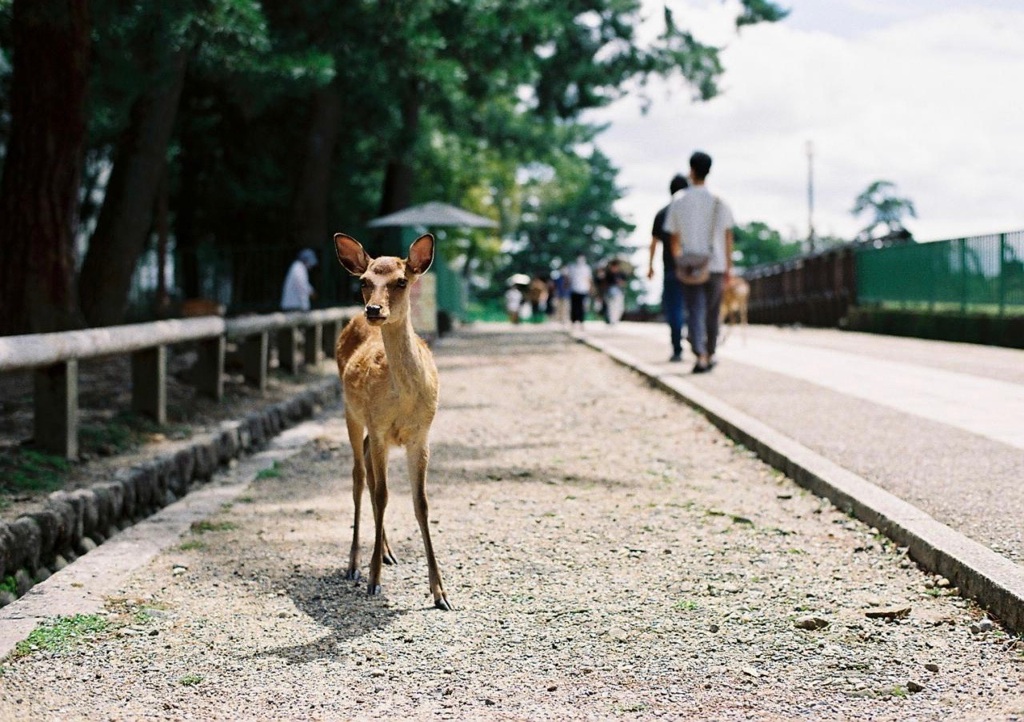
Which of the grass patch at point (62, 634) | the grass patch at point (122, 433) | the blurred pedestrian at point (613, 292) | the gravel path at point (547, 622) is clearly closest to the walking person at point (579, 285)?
the blurred pedestrian at point (613, 292)

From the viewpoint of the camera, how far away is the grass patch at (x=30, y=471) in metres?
7.30

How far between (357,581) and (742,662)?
179 centimetres

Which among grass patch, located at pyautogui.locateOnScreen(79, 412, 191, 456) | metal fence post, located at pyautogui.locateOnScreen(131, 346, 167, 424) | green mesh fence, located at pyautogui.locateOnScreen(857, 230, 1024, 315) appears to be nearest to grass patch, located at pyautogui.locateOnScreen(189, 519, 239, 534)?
grass patch, located at pyautogui.locateOnScreen(79, 412, 191, 456)

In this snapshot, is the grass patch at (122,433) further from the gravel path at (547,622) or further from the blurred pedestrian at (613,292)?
the blurred pedestrian at (613,292)

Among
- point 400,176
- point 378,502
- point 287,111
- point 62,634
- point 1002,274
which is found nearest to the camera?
point 62,634

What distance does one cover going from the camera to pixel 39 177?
1233cm

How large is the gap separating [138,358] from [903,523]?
6.13 m

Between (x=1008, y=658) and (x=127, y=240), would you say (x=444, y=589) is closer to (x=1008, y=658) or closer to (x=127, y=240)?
(x=1008, y=658)

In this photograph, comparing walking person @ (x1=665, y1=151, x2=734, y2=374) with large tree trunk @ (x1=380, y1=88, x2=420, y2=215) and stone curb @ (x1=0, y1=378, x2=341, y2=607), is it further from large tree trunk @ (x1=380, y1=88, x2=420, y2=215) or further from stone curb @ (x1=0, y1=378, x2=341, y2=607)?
large tree trunk @ (x1=380, y1=88, x2=420, y2=215)

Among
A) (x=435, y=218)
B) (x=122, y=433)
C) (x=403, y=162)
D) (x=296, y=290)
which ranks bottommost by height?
(x=122, y=433)

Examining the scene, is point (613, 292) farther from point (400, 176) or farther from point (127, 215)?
point (127, 215)

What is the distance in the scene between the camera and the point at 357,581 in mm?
5547

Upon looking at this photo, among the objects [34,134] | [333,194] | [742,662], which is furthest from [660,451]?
[333,194]

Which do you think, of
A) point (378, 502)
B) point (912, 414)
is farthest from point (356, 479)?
point (912, 414)
